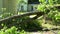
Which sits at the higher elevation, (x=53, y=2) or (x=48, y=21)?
(x=53, y=2)

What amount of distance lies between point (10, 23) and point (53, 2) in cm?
303

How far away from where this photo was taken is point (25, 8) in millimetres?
33344

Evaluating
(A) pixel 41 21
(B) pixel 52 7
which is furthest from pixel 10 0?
(B) pixel 52 7

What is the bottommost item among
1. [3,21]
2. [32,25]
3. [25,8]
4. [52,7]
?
[25,8]

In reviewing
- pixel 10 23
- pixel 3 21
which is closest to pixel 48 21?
pixel 10 23

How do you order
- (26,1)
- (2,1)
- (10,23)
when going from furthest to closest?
1. (26,1)
2. (2,1)
3. (10,23)

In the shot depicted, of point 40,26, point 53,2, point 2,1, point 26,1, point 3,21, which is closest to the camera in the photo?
point 53,2

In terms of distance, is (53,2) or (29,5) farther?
(29,5)

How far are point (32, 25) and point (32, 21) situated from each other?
216mm

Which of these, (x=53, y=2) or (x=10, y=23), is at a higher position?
(x=53, y=2)

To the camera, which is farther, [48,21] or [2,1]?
[2,1]

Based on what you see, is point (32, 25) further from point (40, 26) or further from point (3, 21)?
point (3, 21)

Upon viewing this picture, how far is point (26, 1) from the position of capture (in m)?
33.0

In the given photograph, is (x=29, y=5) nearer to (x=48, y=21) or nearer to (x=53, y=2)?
(x=48, y=21)
